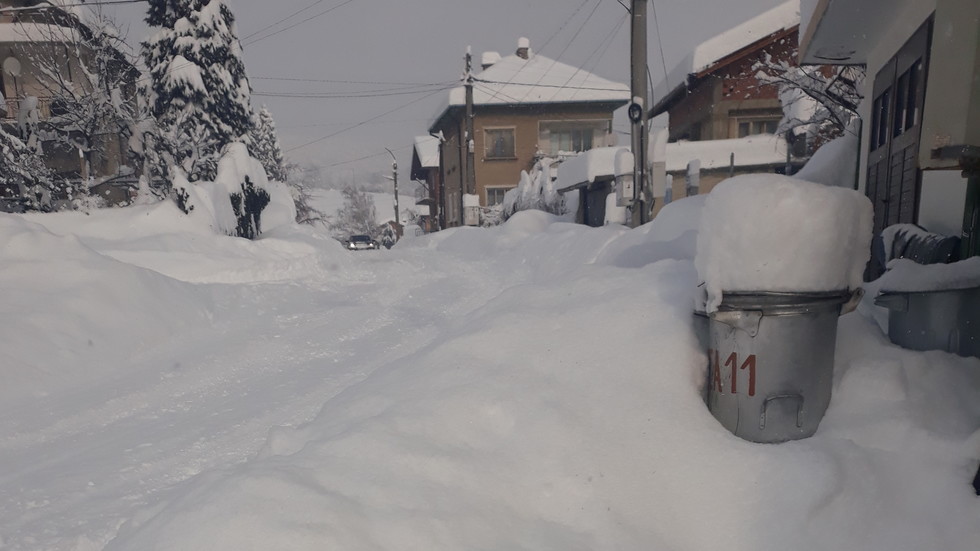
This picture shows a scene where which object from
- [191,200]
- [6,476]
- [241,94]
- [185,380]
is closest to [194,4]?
[241,94]

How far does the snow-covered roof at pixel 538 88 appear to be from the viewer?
31.2 m

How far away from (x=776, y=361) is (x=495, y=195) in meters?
29.5

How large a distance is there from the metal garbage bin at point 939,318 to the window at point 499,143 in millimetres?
29281

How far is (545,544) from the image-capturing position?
2.15 m

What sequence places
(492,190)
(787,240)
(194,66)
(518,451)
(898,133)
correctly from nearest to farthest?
(518,451) → (787,240) → (898,133) → (194,66) → (492,190)

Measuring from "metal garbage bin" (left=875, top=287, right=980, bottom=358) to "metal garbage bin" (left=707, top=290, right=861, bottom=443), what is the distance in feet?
1.60

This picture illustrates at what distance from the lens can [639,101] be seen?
11.1 metres

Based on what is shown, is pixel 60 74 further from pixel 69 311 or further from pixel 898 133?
pixel 898 133

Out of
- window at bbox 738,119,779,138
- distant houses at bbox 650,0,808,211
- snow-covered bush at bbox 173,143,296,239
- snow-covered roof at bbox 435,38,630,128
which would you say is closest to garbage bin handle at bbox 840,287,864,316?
snow-covered bush at bbox 173,143,296,239

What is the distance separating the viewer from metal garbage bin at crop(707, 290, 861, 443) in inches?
107

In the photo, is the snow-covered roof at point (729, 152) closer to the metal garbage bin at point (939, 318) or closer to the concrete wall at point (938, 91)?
the concrete wall at point (938, 91)

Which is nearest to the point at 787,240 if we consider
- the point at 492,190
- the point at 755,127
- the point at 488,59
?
the point at 755,127

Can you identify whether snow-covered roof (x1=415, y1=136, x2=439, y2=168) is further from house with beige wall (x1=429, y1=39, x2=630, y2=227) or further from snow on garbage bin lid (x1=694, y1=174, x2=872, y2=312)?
snow on garbage bin lid (x1=694, y1=174, x2=872, y2=312)

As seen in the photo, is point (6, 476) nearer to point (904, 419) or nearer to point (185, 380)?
point (185, 380)
